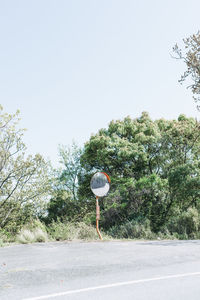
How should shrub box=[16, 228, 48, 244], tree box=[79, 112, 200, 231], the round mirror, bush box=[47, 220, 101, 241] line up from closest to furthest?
shrub box=[16, 228, 48, 244]
bush box=[47, 220, 101, 241]
the round mirror
tree box=[79, 112, 200, 231]

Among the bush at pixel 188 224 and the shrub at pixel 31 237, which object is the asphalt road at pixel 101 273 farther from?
the bush at pixel 188 224

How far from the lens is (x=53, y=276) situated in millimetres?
5449

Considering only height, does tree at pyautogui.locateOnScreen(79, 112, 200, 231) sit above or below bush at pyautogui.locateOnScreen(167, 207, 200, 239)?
above

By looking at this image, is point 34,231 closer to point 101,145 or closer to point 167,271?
point 167,271

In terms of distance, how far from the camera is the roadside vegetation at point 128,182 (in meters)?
19.1

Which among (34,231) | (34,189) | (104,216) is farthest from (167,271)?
(104,216)

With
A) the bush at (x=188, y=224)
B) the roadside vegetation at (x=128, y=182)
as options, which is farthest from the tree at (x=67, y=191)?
the bush at (x=188, y=224)

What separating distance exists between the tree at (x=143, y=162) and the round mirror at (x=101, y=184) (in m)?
10.2

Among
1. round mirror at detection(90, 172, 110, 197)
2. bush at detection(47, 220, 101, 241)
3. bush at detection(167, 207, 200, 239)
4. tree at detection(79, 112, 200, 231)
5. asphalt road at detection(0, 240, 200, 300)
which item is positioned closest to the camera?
asphalt road at detection(0, 240, 200, 300)

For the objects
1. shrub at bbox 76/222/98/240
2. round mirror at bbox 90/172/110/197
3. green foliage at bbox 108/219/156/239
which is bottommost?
green foliage at bbox 108/219/156/239

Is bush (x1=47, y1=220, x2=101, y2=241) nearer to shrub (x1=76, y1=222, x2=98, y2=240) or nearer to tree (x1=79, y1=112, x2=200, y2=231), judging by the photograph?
shrub (x1=76, y1=222, x2=98, y2=240)

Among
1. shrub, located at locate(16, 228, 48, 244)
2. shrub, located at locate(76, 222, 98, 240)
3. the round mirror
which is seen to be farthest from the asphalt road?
the round mirror

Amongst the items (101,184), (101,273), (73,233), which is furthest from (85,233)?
(101,273)

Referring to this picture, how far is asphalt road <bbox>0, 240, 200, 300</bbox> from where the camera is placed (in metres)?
4.36
